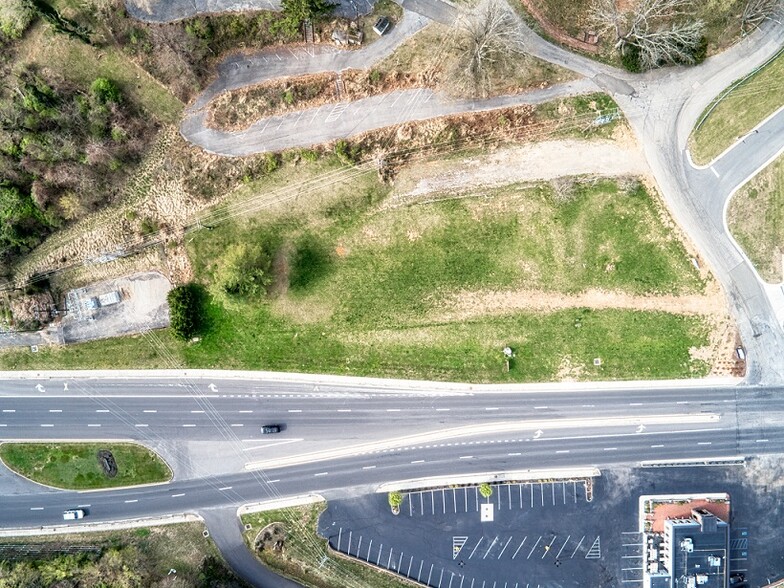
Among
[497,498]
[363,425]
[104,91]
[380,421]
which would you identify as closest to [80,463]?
[363,425]

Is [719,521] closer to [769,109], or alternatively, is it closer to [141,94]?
[769,109]

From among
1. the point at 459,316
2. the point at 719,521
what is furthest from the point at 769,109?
the point at 719,521

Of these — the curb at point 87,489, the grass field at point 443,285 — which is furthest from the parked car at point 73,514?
the grass field at point 443,285

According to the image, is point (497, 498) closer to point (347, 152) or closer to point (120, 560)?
point (347, 152)

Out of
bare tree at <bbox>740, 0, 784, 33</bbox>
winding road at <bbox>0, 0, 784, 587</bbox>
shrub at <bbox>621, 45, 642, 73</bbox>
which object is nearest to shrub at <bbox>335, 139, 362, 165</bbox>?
winding road at <bbox>0, 0, 784, 587</bbox>

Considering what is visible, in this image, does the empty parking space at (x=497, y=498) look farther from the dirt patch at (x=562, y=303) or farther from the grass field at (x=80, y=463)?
the grass field at (x=80, y=463)

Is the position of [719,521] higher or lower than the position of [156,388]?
lower
